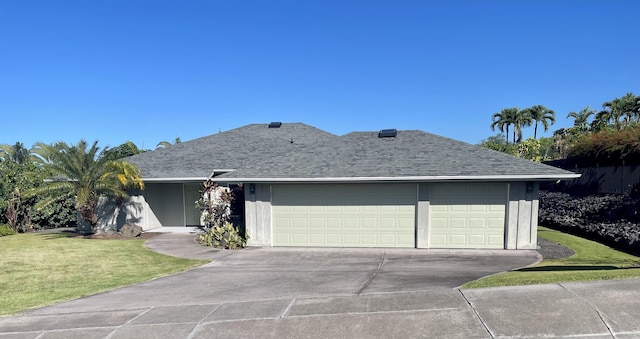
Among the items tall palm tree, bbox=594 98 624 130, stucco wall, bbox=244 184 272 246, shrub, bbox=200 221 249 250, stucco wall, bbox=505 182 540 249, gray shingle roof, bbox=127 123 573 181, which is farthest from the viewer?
tall palm tree, bbox=594 98 624 130

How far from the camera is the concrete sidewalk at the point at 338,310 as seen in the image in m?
4.92

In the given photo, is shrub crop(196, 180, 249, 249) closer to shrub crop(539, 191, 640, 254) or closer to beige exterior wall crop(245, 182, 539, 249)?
beige exterior wall crop(245, 182, 539, 249)

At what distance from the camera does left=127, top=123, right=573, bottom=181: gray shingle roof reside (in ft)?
41.4

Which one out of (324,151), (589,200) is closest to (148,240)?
(324,151)

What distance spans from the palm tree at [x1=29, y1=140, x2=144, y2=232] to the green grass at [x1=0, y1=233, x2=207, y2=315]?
1.93 m

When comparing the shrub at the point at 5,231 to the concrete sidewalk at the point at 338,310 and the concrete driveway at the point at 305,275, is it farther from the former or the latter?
the concrete sidewalk at the point at 338,310

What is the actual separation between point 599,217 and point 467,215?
7.86m

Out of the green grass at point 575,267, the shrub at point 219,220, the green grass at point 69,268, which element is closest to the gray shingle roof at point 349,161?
the shrub at point 219,220

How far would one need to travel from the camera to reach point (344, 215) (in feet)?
44.3

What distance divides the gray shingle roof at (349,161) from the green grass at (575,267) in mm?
2758

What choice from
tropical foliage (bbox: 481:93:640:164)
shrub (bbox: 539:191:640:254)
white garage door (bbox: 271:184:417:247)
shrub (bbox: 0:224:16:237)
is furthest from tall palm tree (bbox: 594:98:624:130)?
shrub (bbox: 0:224:16:237)

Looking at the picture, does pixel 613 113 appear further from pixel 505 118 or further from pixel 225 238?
pixel 225 238

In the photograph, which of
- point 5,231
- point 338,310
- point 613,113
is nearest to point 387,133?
point 338,310

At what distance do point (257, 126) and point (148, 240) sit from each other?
1111 cm
